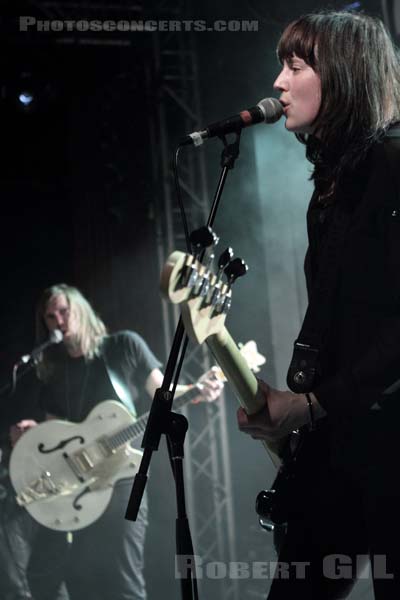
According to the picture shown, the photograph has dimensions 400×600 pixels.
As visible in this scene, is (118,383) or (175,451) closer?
(175,451)

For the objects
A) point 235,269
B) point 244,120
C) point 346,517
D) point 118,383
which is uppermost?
point 244,120

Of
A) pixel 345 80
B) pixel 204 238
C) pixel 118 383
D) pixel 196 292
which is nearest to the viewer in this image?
pixel 196 292

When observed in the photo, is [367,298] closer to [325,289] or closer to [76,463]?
[325,289]

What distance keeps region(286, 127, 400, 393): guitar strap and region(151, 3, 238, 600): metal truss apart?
3668 millimetres

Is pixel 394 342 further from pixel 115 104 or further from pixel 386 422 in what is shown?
pixel 115 104

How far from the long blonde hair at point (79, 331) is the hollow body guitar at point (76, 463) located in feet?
1.31

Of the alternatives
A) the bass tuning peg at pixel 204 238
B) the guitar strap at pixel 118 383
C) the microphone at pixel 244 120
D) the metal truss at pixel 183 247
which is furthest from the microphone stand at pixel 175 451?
the metal truss at pixel 183 247

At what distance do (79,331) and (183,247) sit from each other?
1.21 metres

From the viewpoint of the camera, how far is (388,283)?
5.56ft

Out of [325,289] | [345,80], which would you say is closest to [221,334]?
[325,289]

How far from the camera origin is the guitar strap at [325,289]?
1.72 meters

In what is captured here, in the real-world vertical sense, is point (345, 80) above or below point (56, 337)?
above

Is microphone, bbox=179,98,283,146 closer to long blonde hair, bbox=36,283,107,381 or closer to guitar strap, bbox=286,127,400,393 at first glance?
guitar strap, bbox=286,127,400,393

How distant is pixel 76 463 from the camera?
4.66m
